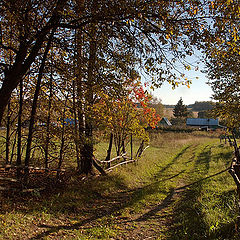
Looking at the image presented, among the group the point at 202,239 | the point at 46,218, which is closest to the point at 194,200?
the point at 202,239

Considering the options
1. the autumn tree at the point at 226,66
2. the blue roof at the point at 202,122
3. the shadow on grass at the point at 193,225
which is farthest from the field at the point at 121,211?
the blue roof at the point at 202,122

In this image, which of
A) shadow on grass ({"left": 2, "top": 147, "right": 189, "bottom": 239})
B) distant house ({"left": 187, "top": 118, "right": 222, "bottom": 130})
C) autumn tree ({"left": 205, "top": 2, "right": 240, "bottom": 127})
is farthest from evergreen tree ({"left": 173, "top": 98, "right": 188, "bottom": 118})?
shadow on grass ({"left": 2, "top": 147, "right": 189, "bottom": 239})

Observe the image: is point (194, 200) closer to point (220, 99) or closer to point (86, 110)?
point (86, 110)

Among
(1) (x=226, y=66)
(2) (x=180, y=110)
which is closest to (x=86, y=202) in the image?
(1) (x=226, y=66)

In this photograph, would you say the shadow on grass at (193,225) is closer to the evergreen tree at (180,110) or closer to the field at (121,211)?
the field at (121,211)

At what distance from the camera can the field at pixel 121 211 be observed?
4469 millimetres

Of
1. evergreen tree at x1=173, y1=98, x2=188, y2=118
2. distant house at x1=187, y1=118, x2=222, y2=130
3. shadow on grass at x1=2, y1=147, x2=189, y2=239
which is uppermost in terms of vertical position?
evergreen tree at x1=173, y1=98, x2=188, y2=118

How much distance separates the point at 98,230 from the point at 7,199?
8.34 ft

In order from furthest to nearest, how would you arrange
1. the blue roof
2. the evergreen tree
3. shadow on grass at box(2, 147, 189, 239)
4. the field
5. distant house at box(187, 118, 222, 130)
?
the evergreen tree → the blue roof → distant house at box(187, 118, 222, 130) → shadow on grass at box(2, 147, 189, 239) → the field

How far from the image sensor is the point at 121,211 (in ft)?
20.2

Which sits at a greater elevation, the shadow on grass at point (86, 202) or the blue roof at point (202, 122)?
the blue roof at point (202, 122)

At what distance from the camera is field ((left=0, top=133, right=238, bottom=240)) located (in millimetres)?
4469

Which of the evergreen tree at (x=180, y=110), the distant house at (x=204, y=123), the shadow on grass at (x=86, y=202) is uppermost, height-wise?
the evergreen tree at (x=180, y=110)

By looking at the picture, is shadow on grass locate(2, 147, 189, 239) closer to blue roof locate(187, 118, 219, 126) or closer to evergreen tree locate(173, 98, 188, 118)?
blue roof locate(187, 118, 219, 126)
